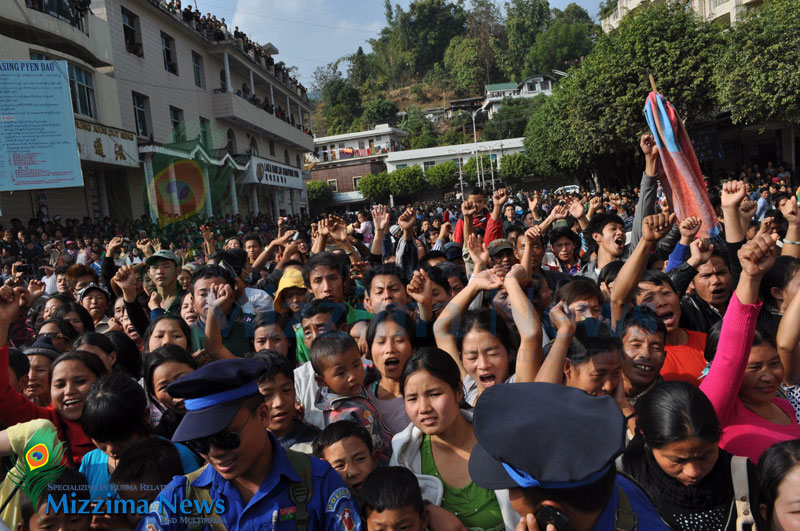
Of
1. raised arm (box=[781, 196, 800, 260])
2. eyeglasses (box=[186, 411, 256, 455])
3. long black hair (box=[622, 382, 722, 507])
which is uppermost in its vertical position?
raised arm (box=[781, 196, 800, 260])

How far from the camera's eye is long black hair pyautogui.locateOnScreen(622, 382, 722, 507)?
1.75 m

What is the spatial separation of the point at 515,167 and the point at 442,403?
145 ft

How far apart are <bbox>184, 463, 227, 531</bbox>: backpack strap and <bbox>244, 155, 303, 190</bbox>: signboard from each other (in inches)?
978

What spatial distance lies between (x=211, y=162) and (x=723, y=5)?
2441cm

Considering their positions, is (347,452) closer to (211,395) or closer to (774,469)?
(211,395)

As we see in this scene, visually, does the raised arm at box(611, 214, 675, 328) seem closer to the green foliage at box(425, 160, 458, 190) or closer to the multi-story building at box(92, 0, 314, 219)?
the multi-story building at box(92, 0, 314, 219)

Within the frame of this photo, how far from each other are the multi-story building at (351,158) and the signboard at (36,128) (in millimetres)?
40087

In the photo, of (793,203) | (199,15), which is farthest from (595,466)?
(199,15)

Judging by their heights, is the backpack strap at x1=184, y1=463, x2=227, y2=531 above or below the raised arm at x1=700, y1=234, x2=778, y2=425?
below

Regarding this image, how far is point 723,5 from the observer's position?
2622 cm

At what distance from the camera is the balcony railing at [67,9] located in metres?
13.5

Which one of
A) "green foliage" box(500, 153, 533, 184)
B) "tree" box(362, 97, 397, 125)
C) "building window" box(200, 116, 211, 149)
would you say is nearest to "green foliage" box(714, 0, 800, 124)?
"building window" box(200, 116, 211, 149)

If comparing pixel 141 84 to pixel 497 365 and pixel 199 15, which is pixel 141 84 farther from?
pixel 497 365

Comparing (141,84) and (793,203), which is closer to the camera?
(793,203)
